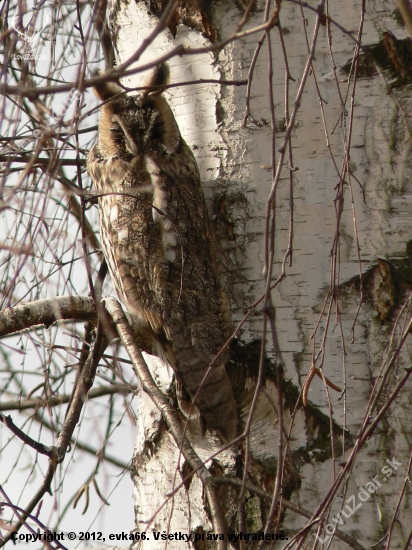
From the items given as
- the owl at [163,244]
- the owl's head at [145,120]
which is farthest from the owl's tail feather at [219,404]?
the owl's head at [145,120]

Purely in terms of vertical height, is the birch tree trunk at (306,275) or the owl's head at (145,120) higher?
the owl's head at (145,120)

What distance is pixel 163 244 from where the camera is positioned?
1775mm

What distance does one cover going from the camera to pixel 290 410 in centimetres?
138

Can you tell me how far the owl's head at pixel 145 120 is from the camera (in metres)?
1.86

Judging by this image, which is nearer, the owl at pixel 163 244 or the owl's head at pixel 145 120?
the owl at pixel 163 244

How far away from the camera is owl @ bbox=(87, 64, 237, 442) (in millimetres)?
1585

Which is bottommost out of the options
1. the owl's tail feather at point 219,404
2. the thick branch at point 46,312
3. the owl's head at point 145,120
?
the owl's tail feather at point 219,404

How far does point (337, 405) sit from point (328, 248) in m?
0.32

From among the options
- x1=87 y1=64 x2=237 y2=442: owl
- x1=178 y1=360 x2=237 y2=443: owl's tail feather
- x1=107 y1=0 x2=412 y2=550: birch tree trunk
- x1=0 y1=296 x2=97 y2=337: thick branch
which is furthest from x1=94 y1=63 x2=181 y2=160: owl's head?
x1=178 y1=360 x2=237 y2=443: owl's tail feather

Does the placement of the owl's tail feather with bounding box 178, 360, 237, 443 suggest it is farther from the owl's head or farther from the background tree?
the owl's head

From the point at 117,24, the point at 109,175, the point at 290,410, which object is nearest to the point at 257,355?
the point at 290,410

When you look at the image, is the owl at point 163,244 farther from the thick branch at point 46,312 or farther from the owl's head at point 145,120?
the thick branch at point 46,312

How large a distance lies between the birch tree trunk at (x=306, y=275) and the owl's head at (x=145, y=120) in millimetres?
257

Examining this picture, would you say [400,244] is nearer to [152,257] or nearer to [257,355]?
[257,355]
